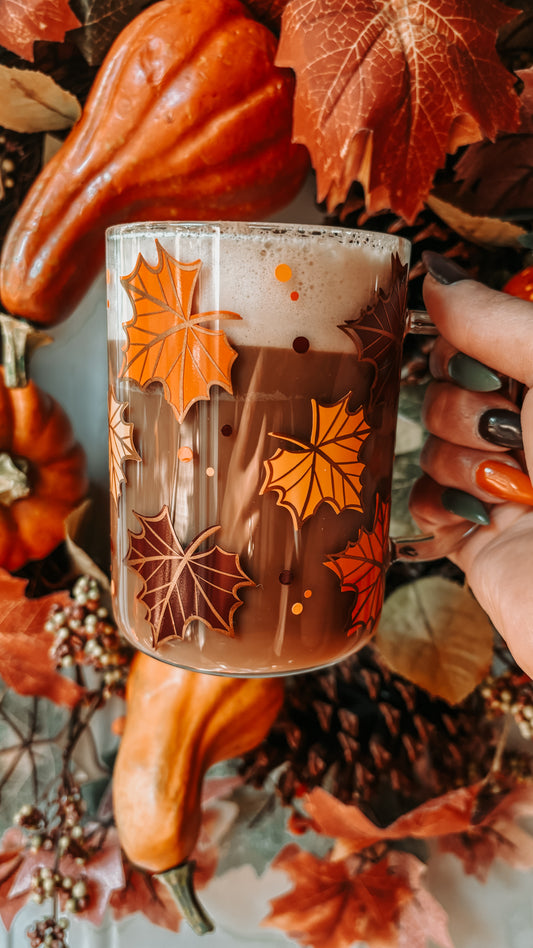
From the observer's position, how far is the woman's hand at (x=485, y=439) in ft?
1.85

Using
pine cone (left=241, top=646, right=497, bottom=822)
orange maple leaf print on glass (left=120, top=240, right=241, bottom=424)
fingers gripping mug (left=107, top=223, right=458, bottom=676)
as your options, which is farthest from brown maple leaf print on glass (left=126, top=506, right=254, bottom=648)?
pine cone (left=241, top=646, right=497, bottom=822)

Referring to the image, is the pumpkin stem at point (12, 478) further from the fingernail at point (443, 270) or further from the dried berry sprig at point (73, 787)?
the fingernail at point (443, 270)

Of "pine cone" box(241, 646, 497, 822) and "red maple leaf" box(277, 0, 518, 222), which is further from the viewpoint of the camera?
"pine cone" box(241, 646, 497, 822)

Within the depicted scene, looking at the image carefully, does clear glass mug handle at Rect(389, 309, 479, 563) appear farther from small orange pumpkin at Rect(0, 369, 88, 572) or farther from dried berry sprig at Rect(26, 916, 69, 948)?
dried berry sprig at Rect(26, 916, 69, 948)

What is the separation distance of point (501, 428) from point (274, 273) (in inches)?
11.2

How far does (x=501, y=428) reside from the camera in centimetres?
59

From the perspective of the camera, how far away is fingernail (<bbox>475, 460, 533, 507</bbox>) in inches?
23.3

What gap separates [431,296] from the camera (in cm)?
62

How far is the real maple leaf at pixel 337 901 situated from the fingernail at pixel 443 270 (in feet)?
2.41

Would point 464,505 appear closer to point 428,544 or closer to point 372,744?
point 428,544

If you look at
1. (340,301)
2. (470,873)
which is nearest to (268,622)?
(340,301)

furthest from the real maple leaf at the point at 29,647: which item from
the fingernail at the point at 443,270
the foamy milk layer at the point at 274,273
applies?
the fingernail at the point at 443,270

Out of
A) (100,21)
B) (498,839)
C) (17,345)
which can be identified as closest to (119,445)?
(17,345)

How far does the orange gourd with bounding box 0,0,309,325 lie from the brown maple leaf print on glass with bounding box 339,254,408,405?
0.23 meters
